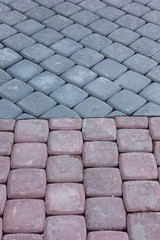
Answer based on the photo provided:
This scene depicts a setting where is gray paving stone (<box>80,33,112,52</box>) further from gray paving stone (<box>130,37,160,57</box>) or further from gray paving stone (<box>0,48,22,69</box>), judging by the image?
gray paving stone (<box>0,48,22,69</box>)

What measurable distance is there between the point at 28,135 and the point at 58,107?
0.37m

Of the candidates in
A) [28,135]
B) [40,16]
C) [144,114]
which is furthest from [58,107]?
[40,16]

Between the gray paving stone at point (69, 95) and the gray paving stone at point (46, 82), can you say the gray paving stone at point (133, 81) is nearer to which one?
the gray paving stone at point (69, 95)

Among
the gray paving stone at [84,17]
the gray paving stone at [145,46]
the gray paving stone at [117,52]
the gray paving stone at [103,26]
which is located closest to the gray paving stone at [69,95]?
the gray paving stone at [117,52]

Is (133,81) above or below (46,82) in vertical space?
above

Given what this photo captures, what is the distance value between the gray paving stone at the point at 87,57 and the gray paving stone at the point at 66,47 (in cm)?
5

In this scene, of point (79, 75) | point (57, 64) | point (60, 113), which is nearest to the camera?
point (60, 113)

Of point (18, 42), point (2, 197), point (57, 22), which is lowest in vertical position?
point (2, 197)

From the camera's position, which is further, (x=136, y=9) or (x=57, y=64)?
(x=136, y=9)

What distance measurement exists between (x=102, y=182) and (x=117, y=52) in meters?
1.48

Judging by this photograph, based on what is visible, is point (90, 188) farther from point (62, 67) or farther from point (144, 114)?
point (62, 67)

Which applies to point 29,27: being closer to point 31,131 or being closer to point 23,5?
point 23,5

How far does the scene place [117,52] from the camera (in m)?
3.74

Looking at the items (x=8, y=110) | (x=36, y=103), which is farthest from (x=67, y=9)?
(x=8, y=110)
